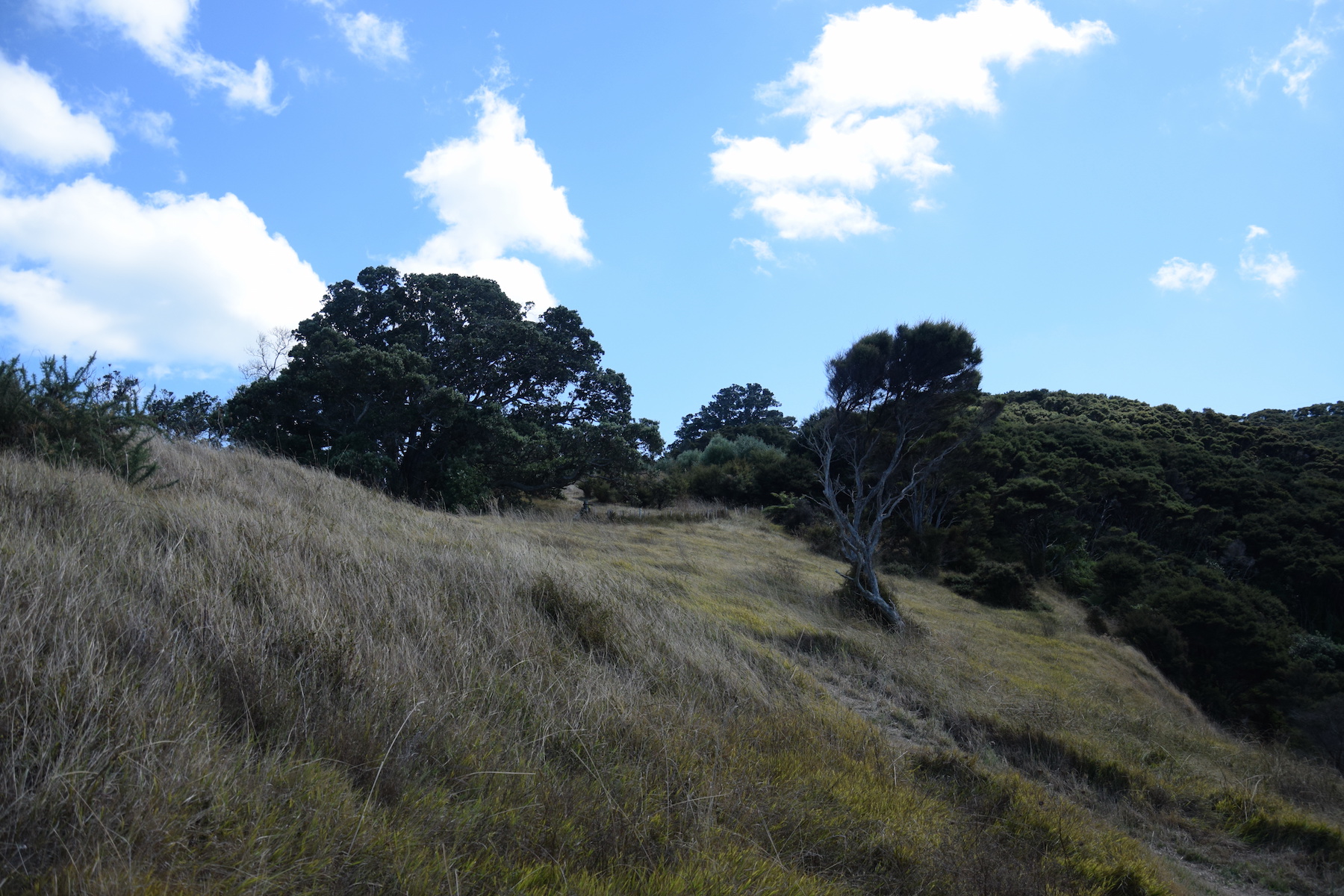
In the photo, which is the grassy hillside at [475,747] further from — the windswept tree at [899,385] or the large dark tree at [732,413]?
the large dark tree at [732,413]

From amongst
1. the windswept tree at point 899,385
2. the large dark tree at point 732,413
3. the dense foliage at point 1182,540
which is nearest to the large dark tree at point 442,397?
the windswept tree at point 899,385

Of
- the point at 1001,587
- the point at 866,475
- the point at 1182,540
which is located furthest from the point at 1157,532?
the point at 866,475

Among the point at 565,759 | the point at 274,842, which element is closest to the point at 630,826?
the point at 565,759

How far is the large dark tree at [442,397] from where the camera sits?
67.1 feet

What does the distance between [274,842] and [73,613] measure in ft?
5.39

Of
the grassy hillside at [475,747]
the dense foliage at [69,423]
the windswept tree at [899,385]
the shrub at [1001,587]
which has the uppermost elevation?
the windswept tree at [899,385]

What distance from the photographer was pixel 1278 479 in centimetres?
3394

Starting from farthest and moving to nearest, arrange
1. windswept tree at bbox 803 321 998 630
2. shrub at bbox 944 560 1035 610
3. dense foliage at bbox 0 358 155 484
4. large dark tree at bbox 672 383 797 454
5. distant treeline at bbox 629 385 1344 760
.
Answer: large dark tree at bbox 672 383 797 454 → shrub at bbox 944 560 1035 610 → windswept tree at bbox 803 321 998 630 → distant treeline at bbox 629 385 1344 760 → dense foliage at bbox 0 358 155 484

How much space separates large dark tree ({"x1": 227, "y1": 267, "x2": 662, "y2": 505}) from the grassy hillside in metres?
12.1

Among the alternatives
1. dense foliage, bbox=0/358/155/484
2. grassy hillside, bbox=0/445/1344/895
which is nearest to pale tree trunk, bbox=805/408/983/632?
grassy hillside, bbox=0/445/1344/895

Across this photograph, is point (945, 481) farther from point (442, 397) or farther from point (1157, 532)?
point (442, 397)

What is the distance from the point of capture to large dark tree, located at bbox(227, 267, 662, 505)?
805 inches

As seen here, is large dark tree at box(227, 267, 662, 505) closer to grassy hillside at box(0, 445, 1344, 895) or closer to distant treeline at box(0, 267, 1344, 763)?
distant treeline at box(0, 267, 1344, 763)

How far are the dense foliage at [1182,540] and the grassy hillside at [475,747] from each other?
10041mm
